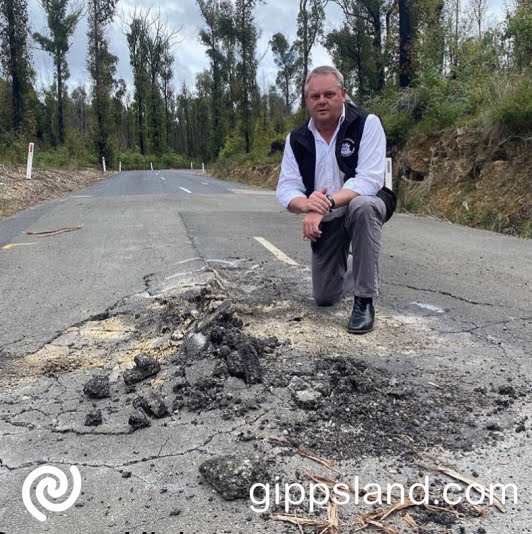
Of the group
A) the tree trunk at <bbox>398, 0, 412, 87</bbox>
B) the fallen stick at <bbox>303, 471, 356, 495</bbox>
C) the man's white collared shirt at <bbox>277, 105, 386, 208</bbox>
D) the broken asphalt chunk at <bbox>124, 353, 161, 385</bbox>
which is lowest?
the fallen stick at <bbox>303, 471, 356, 495</bbox>

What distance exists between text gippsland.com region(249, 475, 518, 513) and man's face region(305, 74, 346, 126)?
2.29 meters

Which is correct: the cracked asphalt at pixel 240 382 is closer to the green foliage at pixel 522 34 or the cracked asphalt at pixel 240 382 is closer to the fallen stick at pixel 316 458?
the fallen stick at pixel 316 458

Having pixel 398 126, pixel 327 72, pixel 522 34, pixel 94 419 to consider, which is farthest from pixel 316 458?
pixel 398 126

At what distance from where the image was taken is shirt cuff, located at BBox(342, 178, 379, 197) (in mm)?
3215

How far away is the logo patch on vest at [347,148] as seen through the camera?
3305mm

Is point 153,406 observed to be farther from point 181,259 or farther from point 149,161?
point 149,161

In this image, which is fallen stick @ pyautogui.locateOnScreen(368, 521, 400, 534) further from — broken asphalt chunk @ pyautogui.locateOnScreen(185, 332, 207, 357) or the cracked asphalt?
broken asphalt chunk @ pyautogui.locateOnScreen(185, 332, 207, 357)

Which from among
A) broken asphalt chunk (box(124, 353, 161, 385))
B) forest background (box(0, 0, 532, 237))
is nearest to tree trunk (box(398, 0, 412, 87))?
forest background (box(0, 0, 532, 237))

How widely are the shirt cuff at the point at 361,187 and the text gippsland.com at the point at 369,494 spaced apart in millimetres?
1893

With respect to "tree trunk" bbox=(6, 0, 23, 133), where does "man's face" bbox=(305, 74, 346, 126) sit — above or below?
below

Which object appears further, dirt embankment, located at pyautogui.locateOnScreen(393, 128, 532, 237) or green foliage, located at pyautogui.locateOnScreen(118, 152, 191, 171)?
green foliage, located at pyautogui.locateOnScreen(118, 152, 191, 171)

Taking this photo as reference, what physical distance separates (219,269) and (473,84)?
29.7 ft

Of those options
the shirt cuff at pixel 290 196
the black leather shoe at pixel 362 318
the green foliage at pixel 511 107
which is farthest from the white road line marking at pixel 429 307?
the green foliage at pixel 511 107

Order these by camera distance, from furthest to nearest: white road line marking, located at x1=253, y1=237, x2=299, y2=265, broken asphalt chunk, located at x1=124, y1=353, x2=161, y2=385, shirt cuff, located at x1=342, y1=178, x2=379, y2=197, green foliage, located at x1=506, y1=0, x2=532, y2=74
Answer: green foliage, located at x1=506, y1=0, x2=532, y2=74 < white road line marking, located at x1=253, y1=237, x2=299, y2=265 < shirt cuff, located at x1=342, y1=178, x2=379, y2=197 < broken asphalt chunk, located at x1=124, y1=353, x2=161, y2=385
